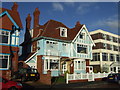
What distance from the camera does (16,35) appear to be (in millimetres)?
21281

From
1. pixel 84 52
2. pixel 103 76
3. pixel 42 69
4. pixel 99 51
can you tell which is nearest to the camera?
pixel 42 69

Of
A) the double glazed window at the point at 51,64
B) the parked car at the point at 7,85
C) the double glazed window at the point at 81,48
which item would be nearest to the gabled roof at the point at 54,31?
the double glazed window at the point at 81,48

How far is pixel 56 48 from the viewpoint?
27.0 meters

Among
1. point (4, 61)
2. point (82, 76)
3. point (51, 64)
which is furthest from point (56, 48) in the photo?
point (4, 61)

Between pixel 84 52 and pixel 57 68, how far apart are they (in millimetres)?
6940

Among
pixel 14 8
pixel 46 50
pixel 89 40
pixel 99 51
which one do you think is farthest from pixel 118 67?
pixel 14 8

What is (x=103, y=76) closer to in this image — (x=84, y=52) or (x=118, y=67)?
(x=84, y=52)

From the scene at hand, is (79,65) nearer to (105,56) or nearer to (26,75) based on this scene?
(26,75)

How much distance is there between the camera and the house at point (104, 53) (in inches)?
1649

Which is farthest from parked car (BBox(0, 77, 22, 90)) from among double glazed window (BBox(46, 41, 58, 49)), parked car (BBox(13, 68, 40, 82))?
Answer: double glazed window (BBox(46, 41, 58, 49))

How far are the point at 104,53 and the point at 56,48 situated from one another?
19.9 m

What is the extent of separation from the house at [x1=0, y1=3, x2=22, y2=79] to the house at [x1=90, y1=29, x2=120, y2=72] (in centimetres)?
2497

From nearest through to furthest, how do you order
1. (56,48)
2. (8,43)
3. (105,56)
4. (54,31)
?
1. (8,43)
2. (56,48)
3. (54,31)
4. (105,56)

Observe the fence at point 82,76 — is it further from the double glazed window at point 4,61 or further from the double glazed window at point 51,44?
the double glazed window at point 4,61
